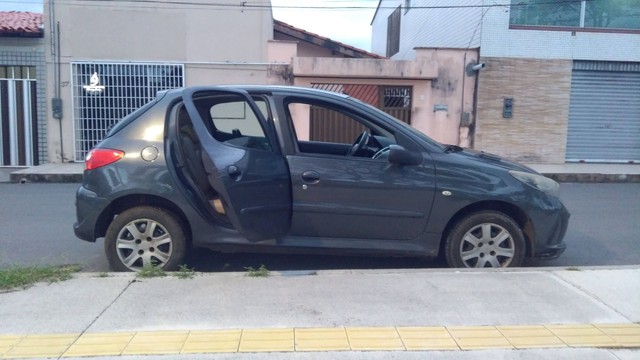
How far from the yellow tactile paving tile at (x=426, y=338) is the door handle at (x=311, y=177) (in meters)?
1.76

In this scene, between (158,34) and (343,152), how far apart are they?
10.8m

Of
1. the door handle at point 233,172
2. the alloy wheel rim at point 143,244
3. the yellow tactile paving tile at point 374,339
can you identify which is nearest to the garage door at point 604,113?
the door handle at point 233,172

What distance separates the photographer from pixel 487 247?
19.5 feet

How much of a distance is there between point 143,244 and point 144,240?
1.6 inches

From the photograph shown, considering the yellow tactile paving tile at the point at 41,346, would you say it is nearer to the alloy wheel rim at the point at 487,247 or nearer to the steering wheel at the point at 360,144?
the steering wheel at the point at 360,144

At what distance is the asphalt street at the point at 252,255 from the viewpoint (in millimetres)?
6491

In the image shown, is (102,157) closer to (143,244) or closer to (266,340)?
(143,244)

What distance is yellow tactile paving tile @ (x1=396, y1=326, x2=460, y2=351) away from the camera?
4164 millimetres

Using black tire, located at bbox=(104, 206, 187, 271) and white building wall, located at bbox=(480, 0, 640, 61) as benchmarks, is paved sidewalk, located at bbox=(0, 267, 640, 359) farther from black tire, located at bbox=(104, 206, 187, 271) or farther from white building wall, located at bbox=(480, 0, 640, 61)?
white building wall, located at bbox=(480, 0, 640, 61)

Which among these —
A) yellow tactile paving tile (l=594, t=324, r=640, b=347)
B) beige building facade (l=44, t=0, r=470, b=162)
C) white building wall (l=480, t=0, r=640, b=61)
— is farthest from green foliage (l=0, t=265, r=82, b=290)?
white building wall (l=480, t=0, r=640, b=61)

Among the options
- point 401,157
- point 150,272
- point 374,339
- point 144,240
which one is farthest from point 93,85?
point 374,339

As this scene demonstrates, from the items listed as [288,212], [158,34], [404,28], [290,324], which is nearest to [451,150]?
[288,212]

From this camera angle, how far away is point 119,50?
1605 centimetres

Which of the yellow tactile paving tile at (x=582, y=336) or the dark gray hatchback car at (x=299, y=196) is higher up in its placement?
the dark gray hatchback car at (x=299, y=196)
